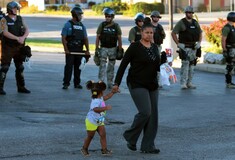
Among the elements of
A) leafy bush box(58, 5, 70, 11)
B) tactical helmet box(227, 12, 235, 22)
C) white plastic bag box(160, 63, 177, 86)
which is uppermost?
tactical helmet box(227, 12, 235, 22)

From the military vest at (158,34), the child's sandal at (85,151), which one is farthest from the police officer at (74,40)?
the child's sandal at (85,151)

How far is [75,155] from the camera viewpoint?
8.45 metres

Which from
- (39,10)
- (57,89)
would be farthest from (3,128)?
(39,10)

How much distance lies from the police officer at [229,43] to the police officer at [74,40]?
3.34 meters

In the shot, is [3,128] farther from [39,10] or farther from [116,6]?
[39,10]

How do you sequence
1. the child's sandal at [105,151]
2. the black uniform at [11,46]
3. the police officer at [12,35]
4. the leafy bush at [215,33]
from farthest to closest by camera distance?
1. the leafy bush at [215,33]
2. the black uniform at [11,46]
3. the police officer at [12,35]
4. the child's sandal at [105,151]

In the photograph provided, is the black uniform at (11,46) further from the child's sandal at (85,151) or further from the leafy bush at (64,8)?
the leafy bush at (64,8)

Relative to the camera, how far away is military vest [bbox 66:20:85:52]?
1555 centimetres

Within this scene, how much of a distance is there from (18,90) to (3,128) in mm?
4684

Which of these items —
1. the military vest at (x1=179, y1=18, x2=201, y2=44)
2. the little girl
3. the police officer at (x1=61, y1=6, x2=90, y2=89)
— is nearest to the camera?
the little girl

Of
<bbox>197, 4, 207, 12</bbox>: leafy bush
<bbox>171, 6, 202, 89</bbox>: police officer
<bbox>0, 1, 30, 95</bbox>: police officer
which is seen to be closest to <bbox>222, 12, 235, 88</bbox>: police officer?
<bbox>171, 6, 202, 89</bbox>: police officer

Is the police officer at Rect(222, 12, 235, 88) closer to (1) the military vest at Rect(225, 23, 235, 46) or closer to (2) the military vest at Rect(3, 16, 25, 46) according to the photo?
(1) the military vest at Rect(225, 23, 235, 46)

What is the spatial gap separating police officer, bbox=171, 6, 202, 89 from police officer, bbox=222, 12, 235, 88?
640 mm

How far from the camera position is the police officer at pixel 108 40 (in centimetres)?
1558
